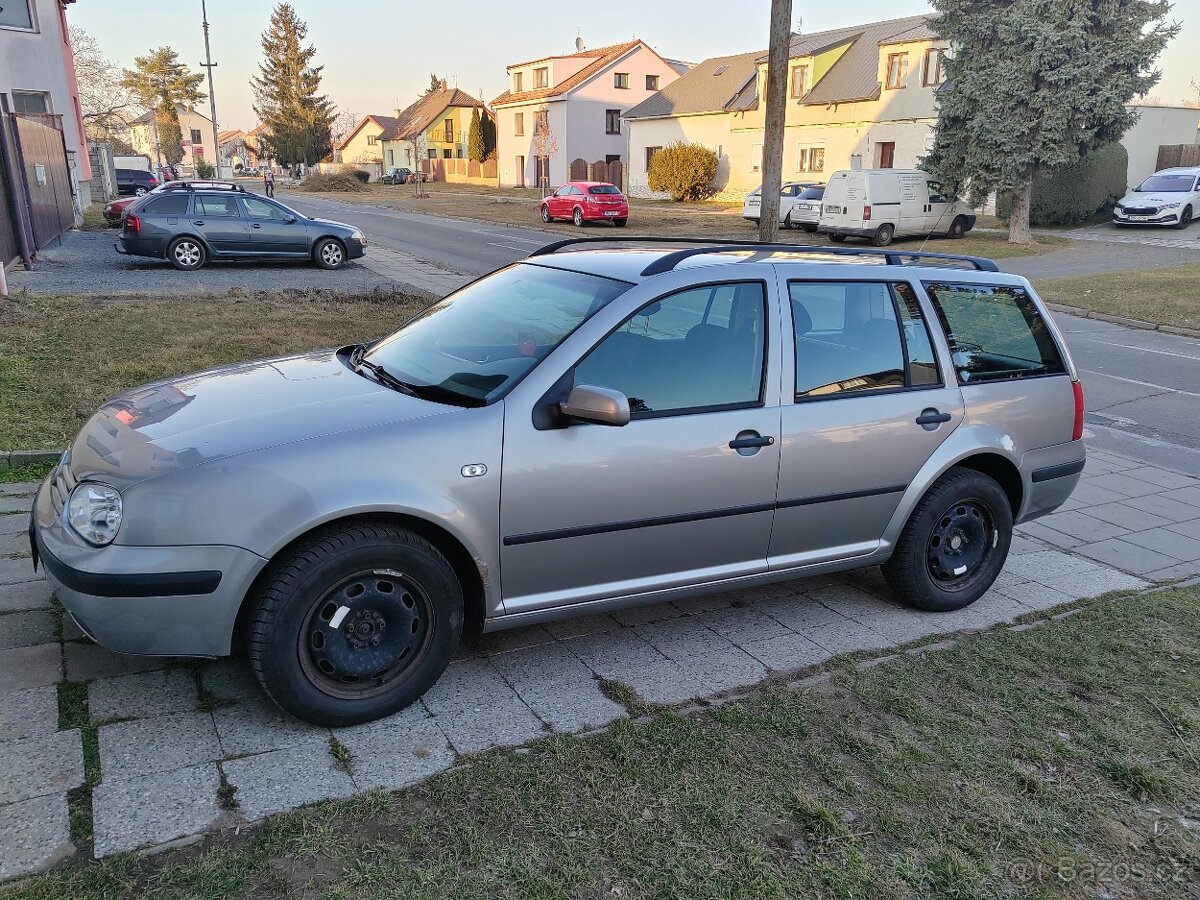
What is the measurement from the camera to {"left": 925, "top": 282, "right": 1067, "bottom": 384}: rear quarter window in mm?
4555

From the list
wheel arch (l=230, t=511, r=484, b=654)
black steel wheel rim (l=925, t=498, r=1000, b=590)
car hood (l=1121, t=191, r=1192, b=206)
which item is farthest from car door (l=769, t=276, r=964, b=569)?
car hood (l=1121, t=191, r=1192, b=206)

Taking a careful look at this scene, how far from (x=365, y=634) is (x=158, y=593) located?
28.0 inches

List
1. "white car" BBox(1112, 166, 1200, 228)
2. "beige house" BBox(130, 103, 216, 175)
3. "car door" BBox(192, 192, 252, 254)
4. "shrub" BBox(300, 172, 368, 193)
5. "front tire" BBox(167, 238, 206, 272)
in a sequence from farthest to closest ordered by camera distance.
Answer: "beige house" BBox(130, 103, 216, 175), "shrub" BBox(300, 172, 368, 193), "white car" BBox(1112, 166, 1200, 228), "car door" BBox(192, 192, 252, 254), "front tire" BBox(167, 238, 206, 272)

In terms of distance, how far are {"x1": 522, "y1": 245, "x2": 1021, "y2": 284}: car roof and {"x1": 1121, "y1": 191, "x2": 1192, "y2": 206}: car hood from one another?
29409 mm

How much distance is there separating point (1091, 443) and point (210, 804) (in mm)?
7762

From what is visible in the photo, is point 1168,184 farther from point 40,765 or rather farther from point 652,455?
point 40,765

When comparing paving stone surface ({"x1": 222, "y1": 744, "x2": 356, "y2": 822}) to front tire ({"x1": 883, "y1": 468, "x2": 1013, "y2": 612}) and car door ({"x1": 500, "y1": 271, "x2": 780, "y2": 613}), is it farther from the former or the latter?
front tire ({"x1": 883, "y1": 468, "x2": 1013, "y2": 612})

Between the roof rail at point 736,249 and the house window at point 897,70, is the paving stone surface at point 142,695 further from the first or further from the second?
the house window at point 897,70

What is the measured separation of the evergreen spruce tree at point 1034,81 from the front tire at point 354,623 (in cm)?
2583

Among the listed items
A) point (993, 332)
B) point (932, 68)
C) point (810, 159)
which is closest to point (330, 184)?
point (810, 159)

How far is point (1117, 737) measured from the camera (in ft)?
11.5

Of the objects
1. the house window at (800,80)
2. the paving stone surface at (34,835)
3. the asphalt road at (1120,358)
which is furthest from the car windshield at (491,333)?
the house window at (800,80)

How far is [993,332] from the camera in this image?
4.73 m

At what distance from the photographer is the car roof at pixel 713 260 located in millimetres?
4035
